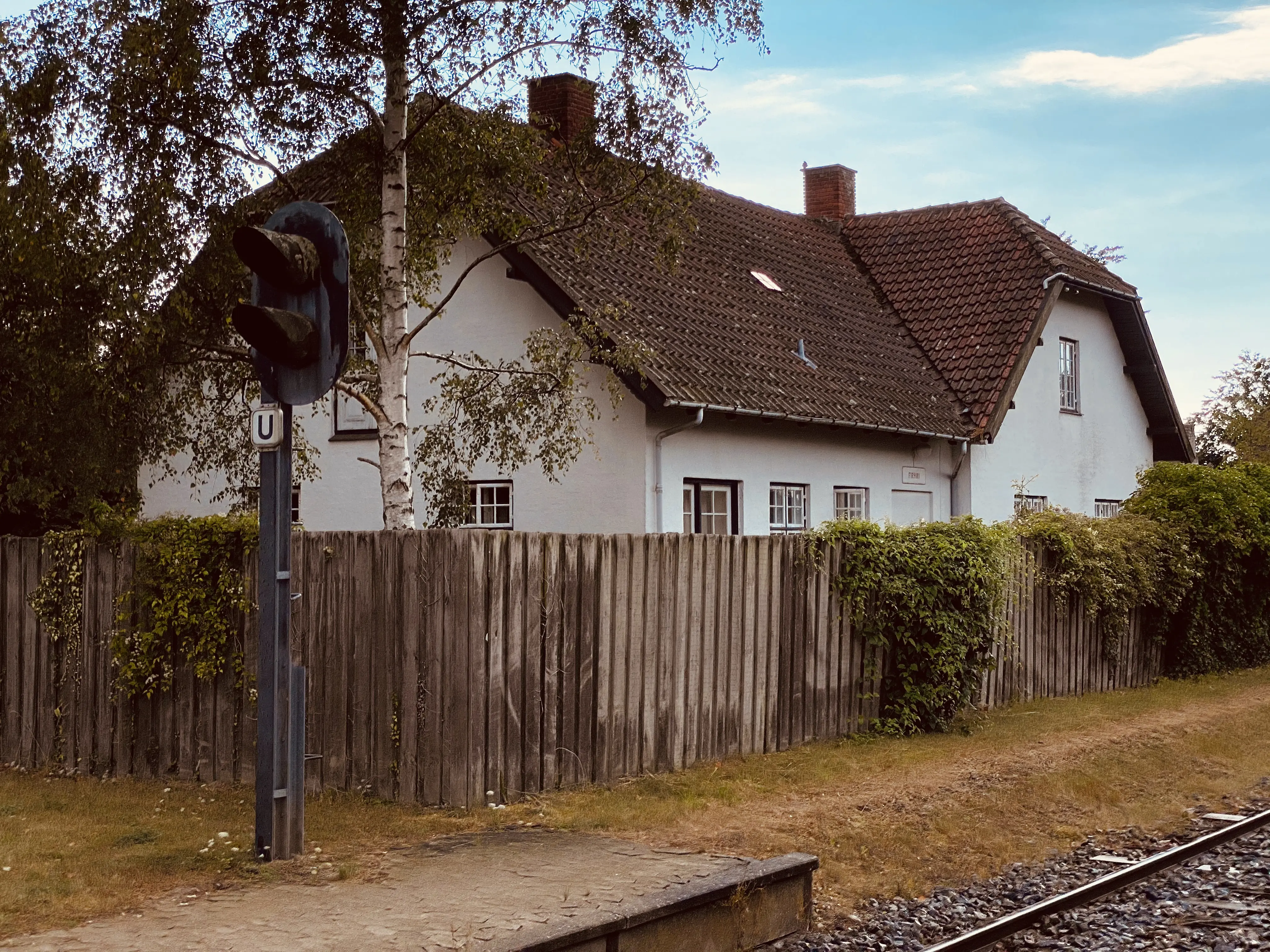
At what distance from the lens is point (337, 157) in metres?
13.1

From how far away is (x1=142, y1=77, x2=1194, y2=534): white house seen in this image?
57.1 ft

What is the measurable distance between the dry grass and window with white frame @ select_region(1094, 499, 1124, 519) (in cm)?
1438

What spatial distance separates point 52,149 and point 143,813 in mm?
5675

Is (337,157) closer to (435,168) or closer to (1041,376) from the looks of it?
(435,168)

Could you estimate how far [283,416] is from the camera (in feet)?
25.5

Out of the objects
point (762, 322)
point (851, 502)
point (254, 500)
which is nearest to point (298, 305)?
point (254, 500)

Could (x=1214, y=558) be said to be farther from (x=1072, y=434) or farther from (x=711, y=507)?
(x=1072, y=434)

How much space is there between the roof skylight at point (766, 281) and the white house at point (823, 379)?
0.08m

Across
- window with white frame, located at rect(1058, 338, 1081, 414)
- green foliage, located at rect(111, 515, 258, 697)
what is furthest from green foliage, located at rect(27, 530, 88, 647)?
window with white frame, located at rect(1058, 338, 1081, 414)

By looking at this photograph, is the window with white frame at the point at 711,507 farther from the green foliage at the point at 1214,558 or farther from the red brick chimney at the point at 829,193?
the red brick chimney at the point at 829,193

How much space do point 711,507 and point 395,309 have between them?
6.84m

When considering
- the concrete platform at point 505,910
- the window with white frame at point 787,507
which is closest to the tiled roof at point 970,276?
the window with white frame at point 787,507

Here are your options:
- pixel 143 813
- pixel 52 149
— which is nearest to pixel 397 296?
pixel 52 149

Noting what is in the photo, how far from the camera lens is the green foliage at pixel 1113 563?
637 inches
